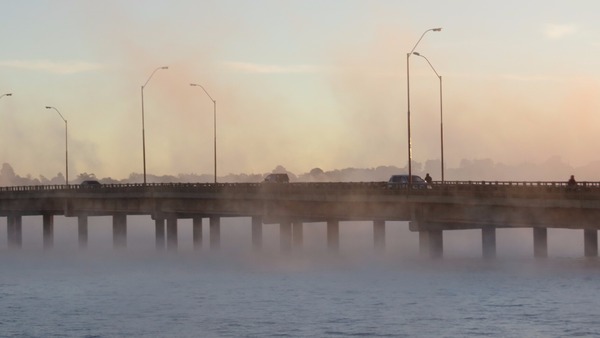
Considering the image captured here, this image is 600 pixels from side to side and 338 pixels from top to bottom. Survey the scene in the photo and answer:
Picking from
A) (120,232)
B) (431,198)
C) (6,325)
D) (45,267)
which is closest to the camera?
(6,325)

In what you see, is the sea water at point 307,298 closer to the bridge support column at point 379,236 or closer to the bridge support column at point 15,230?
the bridge support column at point 379,236

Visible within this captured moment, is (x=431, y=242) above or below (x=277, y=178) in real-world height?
below

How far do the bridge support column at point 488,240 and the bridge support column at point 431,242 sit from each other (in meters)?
3.91

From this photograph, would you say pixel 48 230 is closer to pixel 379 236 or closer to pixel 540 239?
pixel 379 236

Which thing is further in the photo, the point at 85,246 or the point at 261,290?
the point at 85,246

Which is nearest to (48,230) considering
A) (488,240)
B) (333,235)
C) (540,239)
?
(333,235)

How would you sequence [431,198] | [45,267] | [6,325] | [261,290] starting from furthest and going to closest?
1. [45,267]
2. [431,198]
3. [261,290]
4. [6,325]

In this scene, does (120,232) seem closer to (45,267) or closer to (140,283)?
(45,267)

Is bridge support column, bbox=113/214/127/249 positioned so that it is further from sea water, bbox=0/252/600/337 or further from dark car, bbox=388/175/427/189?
dark car, bbox=388/175/427/189

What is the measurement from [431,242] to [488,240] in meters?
5.70

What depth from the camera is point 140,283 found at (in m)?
102

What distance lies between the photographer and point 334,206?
379 ft

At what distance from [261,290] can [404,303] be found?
1481cm

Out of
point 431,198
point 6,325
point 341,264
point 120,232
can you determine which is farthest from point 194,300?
point 120,232
